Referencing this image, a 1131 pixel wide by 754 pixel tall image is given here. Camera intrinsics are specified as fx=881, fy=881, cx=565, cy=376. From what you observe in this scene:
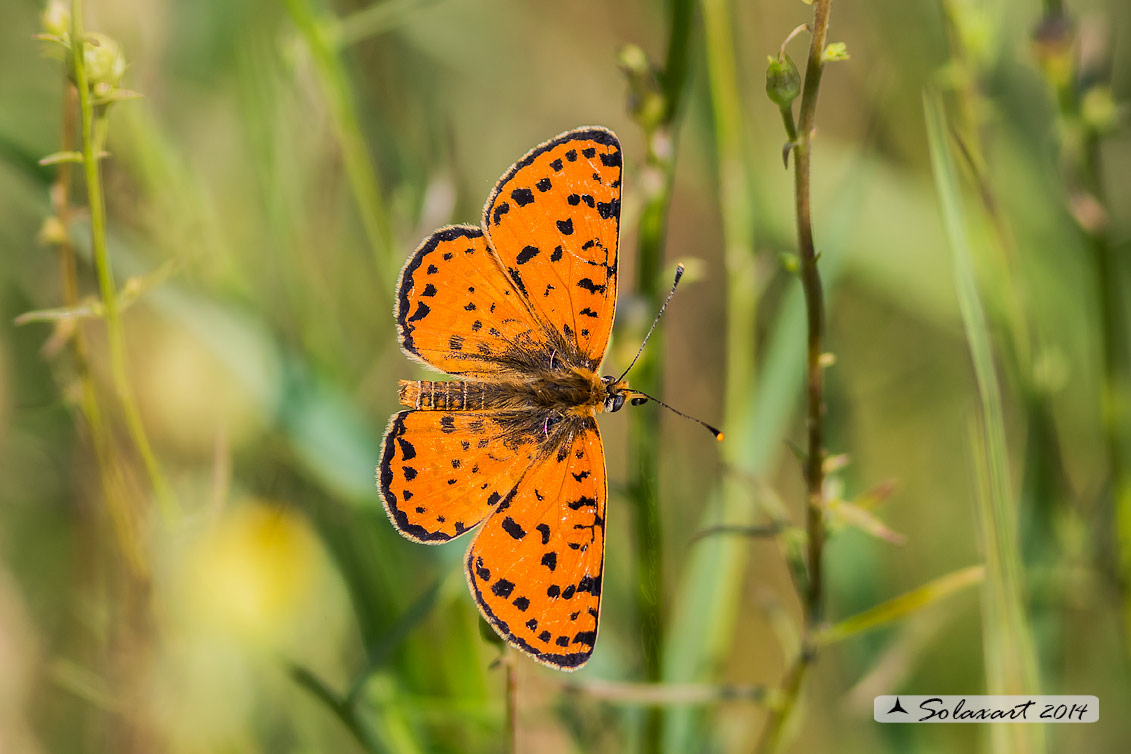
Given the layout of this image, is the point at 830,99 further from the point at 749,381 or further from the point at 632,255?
the point at 749,381

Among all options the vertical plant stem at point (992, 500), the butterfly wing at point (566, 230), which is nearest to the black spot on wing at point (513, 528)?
the butterfly wing at point (566, 230)

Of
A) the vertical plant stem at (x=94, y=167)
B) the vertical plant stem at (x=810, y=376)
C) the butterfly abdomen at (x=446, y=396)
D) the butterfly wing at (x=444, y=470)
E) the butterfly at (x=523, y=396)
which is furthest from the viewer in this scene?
the butterfly abdomen at (x=446, y=396)

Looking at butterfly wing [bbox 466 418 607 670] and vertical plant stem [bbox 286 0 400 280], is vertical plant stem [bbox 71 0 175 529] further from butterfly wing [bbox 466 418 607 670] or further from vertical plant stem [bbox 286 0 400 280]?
butterfly wing [bbox 466 418 607 670]

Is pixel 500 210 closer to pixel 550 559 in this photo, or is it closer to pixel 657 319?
pixel 657 319

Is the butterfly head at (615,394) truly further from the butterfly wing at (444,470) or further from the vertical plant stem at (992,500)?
the vertical plant stem at (992,500)

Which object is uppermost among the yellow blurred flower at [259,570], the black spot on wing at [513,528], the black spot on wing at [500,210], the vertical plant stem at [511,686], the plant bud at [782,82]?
the black spot on wing at [500,210]

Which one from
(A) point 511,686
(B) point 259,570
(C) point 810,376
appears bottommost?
(A) point 511,686

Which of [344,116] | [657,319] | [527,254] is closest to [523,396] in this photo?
[527,254]
